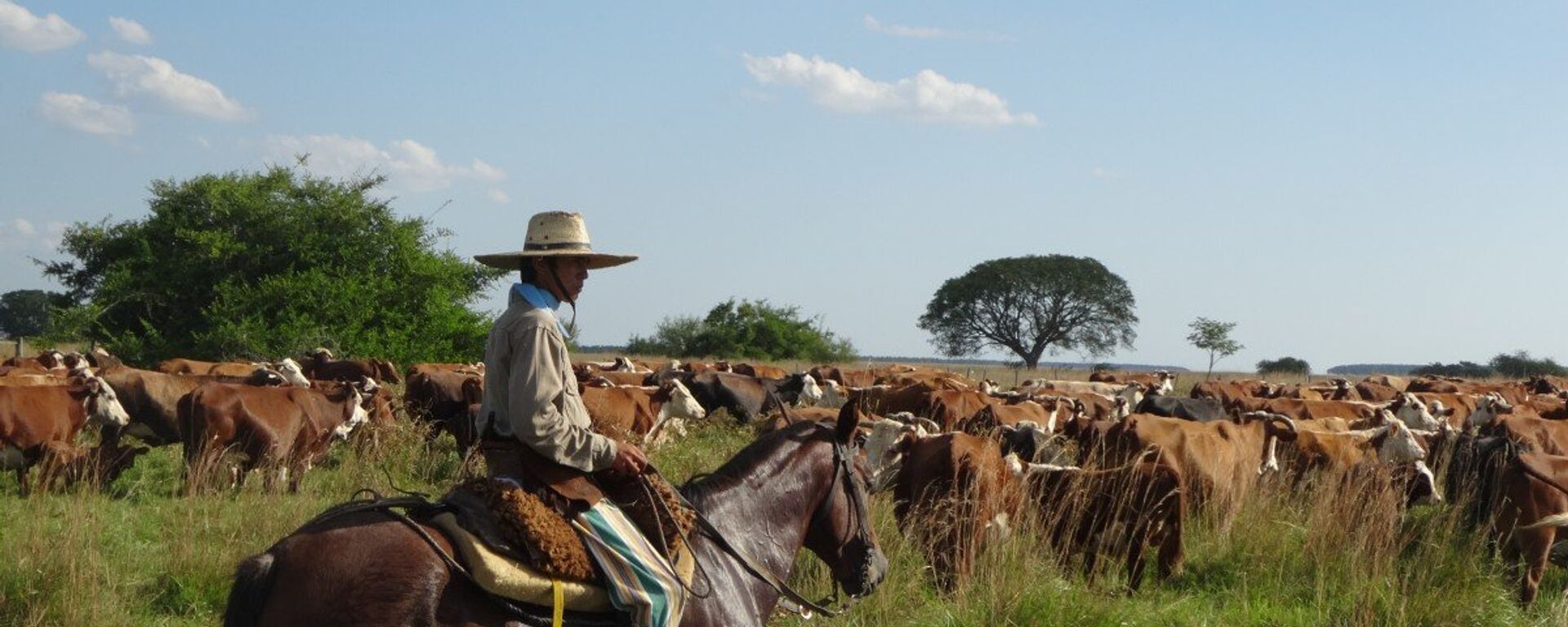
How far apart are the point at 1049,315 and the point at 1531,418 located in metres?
59.1

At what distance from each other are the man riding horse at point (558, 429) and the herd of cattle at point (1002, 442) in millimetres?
1183

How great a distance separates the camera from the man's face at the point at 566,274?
4.77 meters

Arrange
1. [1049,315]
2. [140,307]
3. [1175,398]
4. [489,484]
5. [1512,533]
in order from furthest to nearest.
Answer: [1049,315] < [140,307] < [1175,398] < [1512,533] < [489,484]

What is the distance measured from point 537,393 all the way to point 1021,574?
14.5 feet

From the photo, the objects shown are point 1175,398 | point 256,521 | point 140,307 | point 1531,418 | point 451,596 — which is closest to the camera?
point 451,596

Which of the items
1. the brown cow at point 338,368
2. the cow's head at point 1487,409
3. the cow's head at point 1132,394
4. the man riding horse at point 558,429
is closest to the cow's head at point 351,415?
the brown cow at point 338,368

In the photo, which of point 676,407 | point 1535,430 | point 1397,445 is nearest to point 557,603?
point 1397,445

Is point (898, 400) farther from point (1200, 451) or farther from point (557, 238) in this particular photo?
point (557, 238)

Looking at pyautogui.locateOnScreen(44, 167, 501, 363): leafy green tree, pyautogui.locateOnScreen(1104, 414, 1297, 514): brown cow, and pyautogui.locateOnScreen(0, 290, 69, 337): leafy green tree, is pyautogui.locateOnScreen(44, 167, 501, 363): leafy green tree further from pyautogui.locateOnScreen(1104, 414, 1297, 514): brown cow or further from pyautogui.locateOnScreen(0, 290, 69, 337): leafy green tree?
pyautogui.locateOnScreen(0, 290, 69, 337): leafy green tree

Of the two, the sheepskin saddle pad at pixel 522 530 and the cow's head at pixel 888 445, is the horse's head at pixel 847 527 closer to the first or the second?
the sheepskin saddle pad at pixel 522 530

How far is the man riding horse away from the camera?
178 inches

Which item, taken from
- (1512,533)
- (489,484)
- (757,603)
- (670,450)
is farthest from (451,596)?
(670,450)

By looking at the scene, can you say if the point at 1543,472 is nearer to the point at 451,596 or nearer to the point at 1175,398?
the point at 451,596

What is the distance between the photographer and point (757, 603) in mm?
5316
